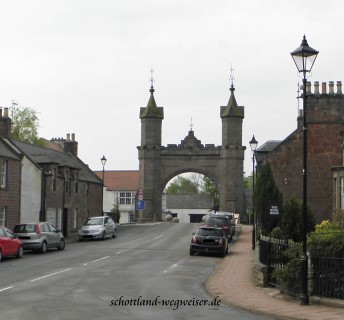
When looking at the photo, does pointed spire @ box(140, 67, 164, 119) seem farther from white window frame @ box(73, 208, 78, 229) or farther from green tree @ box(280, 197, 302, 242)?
green tree @ box(280, 197, 302, 242)

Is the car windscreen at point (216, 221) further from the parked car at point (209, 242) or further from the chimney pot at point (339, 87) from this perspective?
the chimney pot at point (339, 87)

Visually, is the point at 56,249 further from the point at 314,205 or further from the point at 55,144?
the point at 55,144

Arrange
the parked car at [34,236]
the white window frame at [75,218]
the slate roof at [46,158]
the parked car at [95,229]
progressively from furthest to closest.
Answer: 1. the white window frame at [75,218]
2. the slate roof at [46,158]
3. the parked car at [95,229]
4. the parked car at [34,236]

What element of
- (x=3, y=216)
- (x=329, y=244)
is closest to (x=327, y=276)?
(x=329, y=244)

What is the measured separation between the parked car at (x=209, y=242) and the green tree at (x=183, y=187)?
10964 centimetres

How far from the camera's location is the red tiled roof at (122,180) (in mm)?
96500

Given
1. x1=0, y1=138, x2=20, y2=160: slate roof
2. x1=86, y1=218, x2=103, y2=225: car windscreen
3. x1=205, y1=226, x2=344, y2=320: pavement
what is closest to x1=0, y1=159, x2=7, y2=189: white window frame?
x1=0, y1=138, x2=20, y2=160: slate roof

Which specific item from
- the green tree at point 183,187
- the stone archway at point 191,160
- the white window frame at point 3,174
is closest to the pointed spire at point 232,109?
the stone archway at point 191,160

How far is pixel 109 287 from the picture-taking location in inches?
680

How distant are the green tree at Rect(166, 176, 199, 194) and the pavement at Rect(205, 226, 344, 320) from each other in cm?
11896

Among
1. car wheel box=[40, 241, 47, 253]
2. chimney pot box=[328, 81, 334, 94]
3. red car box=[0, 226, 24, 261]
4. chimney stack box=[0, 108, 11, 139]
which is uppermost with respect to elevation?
chimney pot box=[328, 81, 334, 94]

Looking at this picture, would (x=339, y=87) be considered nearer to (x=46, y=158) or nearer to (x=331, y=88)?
(x=331, y=88)

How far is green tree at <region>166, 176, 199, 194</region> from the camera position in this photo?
142875mm

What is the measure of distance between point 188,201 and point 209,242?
7489 centimetres
